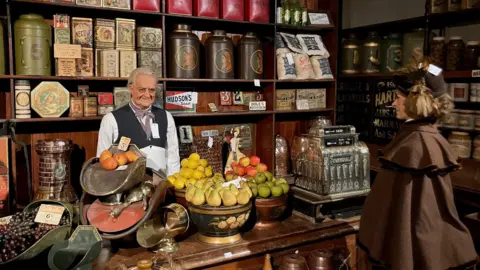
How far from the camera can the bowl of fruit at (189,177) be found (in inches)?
82.6

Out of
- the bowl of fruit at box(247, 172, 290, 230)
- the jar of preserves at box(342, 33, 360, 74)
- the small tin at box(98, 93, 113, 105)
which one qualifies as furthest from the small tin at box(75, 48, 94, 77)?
the jar of preserves at box(342, 33, 360, 74)

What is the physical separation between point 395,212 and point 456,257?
0.29 m

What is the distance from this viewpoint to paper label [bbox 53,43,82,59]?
8.98 feet

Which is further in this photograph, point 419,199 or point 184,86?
point 184,86

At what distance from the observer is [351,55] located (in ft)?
13.1

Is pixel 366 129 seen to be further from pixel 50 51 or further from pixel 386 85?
pixel 50 51

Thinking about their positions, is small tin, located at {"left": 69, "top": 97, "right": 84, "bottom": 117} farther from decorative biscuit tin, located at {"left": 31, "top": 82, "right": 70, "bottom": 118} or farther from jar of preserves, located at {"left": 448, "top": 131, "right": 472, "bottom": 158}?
jar of preserves, located at {"left": 448, "top": 131, "right": 472, "bottom": 158}

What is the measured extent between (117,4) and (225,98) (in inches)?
45.7

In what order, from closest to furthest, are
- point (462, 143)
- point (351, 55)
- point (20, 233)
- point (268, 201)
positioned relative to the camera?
point (20, 233) < point (268, 201) < point (462, 143) < point (351, 55)

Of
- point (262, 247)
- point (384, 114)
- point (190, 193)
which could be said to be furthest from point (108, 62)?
point (384, 114)

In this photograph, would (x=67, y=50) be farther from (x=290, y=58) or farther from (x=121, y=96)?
(x=290, y=58)

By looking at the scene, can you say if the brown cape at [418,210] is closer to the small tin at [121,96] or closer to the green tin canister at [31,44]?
the small tin at [121,96]

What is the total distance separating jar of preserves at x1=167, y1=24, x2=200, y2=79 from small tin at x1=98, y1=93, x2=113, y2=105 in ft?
1.53

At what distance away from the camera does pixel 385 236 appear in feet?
5.75
